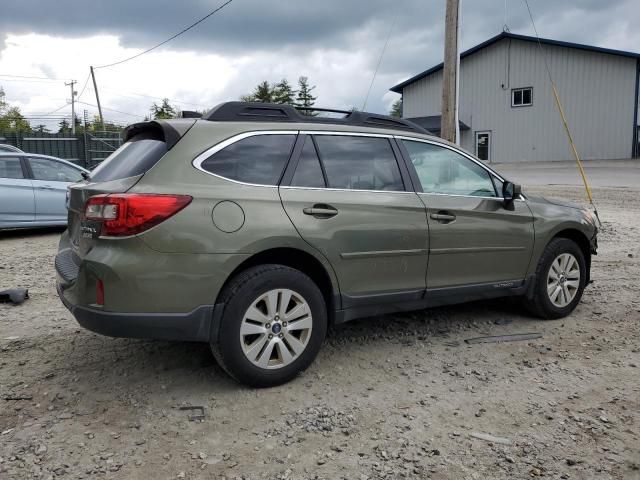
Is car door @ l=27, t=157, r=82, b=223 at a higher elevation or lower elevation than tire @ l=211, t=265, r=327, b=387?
higher

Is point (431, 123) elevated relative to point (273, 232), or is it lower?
elevated

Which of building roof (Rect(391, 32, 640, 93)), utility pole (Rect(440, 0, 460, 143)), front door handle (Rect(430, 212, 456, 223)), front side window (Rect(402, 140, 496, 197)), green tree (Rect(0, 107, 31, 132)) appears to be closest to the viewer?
front door handle (Rect(430, 212, 456, 223))

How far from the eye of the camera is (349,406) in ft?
11.2

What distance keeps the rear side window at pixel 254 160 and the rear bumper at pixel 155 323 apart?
2.72 feet

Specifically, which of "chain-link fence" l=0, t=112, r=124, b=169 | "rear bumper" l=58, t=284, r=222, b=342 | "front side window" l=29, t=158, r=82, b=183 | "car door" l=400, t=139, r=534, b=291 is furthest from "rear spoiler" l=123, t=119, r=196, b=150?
"chain-link fence" l=0, t=112, r=124, b=169

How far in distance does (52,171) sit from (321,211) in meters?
8.04

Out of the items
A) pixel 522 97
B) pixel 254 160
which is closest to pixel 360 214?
pixel 254 160

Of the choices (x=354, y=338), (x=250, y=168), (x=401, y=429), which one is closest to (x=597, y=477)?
(x=401, y=429)

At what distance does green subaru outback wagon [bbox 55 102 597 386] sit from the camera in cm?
322

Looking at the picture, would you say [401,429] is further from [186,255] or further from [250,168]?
[250,168]

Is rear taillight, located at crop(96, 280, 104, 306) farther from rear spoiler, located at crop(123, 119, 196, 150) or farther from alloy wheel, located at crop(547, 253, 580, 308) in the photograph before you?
alloy wheel, located at crop(547, 253, 580, 308)

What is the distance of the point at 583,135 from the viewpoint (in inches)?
1275

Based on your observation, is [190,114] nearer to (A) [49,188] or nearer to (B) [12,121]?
(A) [49,188]

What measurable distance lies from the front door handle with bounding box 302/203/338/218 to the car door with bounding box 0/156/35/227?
7632 millimetres
